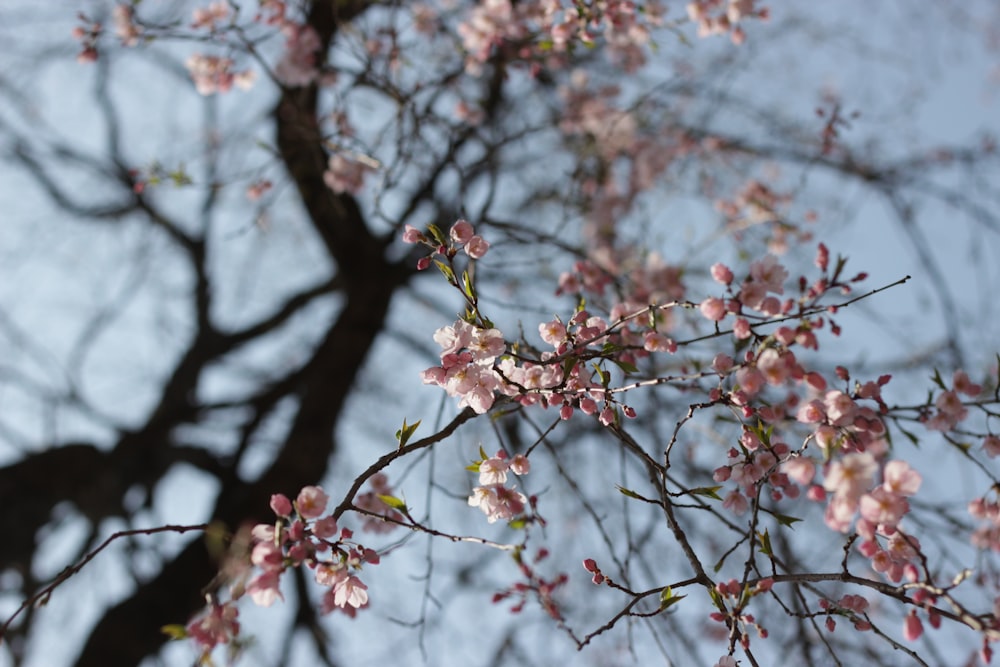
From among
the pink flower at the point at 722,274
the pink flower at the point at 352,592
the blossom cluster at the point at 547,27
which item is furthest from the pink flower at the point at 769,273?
the blossom cluster at the point at 547,27

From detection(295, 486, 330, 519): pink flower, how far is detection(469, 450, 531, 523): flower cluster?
0.37 m

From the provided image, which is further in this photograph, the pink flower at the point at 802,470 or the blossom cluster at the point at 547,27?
the blossom cluster at the point at 547,27

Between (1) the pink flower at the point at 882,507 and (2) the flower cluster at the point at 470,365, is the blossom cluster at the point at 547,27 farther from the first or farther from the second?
(1) the pink flower at the point at 882,507

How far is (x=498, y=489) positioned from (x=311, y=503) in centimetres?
49

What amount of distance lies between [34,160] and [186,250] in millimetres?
1141

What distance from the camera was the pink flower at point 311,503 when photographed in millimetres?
1292

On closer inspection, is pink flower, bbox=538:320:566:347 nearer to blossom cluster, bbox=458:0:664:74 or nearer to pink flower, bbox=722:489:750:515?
pink flower, bbox=722:489:750:515

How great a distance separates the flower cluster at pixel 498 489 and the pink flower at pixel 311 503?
0.37 metres

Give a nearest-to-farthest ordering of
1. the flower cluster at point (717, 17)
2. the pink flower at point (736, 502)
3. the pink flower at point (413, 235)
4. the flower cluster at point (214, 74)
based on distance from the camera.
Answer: the pink flower at point (413, 235) < the pink flower at point (736, 502) < the flower cluster at point (717, 17) < the flower cluster at point (214, 74)

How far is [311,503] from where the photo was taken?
1.30 metres

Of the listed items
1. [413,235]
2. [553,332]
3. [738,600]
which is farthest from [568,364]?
[738,600]

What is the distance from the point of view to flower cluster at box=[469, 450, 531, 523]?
5.14ft

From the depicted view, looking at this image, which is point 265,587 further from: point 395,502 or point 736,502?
point 736,502

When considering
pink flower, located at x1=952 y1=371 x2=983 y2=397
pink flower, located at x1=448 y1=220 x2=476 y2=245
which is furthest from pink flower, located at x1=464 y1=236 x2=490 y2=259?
pink flower, located at x1=952 y1=371 x2=983 y2=397
